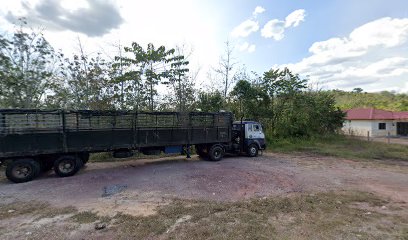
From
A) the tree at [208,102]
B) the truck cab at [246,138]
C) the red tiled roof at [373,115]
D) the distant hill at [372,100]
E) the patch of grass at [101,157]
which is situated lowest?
the patch of grass at [101,157]

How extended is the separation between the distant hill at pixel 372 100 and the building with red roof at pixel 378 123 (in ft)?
25.9

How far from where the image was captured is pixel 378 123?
29484mm

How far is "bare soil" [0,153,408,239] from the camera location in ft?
16.8

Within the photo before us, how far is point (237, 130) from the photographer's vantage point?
43.7ft

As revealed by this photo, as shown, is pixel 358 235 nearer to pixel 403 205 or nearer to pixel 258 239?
pixel 258 239

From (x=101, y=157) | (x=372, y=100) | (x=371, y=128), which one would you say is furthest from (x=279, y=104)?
(x=372, y=100)

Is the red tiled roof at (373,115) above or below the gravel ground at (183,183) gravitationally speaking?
above

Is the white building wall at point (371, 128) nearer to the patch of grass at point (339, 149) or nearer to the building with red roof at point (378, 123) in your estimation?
the building with red roof at point (378, 123)

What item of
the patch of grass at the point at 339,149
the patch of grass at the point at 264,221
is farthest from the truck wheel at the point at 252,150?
the patch of grass at the point at 264,221

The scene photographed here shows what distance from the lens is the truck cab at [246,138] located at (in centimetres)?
1312

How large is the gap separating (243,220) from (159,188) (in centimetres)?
317

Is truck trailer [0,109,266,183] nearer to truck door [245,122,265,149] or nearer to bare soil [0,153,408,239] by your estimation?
bare soil [0,153,408,239]

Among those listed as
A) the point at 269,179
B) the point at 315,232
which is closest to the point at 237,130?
the point at 269,179

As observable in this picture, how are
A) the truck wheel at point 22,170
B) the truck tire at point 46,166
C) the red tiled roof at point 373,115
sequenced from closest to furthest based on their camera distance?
the truck wheel at point 22,170 < the truck tire at point 46,166 < the red tiled roof at point 373,115
